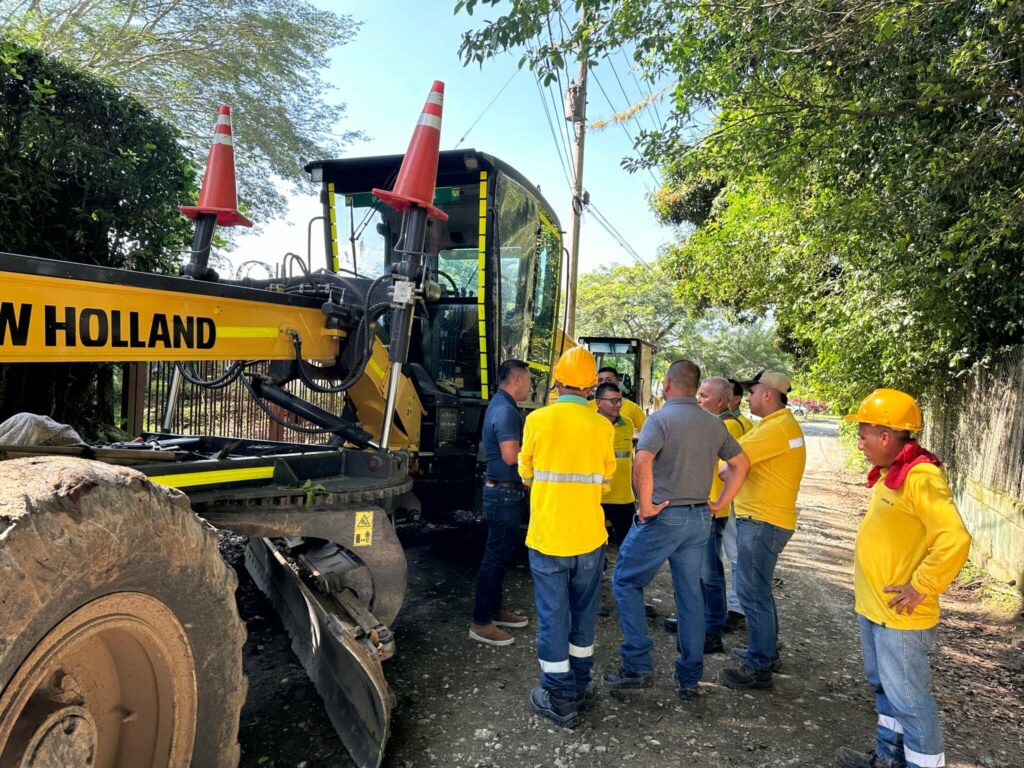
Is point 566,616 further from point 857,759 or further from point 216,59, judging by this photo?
point 216,59

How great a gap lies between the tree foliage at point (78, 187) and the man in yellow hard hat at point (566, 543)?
4.37 meters

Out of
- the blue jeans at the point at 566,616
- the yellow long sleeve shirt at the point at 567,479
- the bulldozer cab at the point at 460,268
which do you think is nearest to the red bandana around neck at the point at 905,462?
the yellow long sleeve shirt at the point at 567,479

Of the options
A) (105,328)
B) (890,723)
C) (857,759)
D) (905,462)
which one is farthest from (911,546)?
(105,328)

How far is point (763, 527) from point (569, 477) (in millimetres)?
1223

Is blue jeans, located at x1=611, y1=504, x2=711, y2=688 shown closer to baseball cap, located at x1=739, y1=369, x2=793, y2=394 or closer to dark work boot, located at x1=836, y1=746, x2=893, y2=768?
dark work boot, located at x1=836, y1=746, x2=893, y2=768

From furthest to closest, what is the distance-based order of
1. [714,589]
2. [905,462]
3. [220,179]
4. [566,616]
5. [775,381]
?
[714,589]
[775,381]
[220,179]
[566,616]
[905,462]

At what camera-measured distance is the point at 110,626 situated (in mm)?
1783

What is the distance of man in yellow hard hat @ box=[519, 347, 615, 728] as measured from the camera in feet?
10.9

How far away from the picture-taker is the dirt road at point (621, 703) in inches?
120

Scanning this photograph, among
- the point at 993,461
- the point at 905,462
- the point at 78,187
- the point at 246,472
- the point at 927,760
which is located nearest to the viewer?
the point at 927,760

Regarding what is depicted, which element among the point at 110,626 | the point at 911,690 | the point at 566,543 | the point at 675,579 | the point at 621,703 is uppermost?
the point at 110,626

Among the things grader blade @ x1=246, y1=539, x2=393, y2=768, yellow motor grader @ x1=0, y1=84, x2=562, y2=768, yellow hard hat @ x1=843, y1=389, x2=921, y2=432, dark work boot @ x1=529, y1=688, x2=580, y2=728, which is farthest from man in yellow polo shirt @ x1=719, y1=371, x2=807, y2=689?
grader blade @ x1=246, y1=539, x2=393, y2=768

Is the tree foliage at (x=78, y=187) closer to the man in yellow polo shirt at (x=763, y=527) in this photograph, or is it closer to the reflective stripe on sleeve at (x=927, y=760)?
the man in yellow polo shirt at (x=763, y=527)

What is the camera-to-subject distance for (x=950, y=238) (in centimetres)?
504
